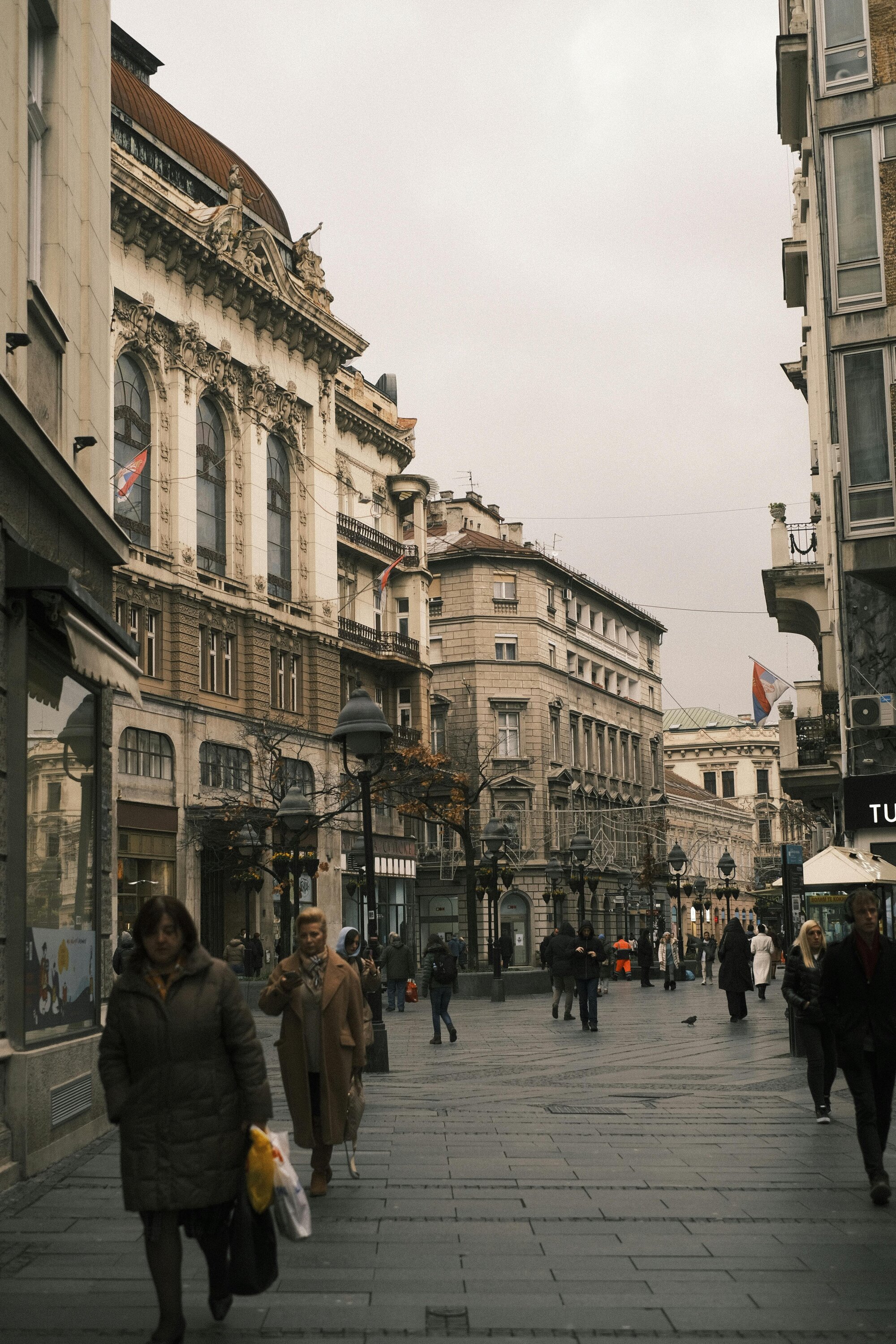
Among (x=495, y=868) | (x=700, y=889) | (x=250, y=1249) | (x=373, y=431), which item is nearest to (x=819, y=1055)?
(x=250, y=1249)

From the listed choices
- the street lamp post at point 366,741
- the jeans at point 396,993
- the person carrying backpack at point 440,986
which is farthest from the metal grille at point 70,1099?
the jeans at point 396,993

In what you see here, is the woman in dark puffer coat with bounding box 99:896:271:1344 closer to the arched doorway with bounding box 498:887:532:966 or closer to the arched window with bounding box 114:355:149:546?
the arched window with bounding box 114:355:149:546

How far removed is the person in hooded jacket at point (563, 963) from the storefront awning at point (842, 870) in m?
8.49

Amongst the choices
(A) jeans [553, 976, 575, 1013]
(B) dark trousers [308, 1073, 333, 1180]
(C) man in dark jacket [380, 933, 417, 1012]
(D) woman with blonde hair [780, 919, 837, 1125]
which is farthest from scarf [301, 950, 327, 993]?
(C) man in dark jacket [380, 933, 417, 1012]

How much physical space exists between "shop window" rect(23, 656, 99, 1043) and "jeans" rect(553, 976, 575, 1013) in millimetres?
16016

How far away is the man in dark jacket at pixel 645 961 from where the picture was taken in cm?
4884

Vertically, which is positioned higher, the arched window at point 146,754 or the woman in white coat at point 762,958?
the arched window at point 146,754

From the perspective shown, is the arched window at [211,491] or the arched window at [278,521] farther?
the arched window at [278,521]

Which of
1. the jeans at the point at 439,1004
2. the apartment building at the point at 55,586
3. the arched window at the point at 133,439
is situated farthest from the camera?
the arched window at the point at 133,439

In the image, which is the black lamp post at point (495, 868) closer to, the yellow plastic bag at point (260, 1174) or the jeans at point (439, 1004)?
the jeans at point (439, 1004)

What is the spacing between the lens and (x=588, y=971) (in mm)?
25328

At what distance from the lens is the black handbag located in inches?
239

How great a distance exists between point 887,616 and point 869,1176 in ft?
56.5

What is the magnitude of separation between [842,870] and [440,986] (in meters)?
7.12
